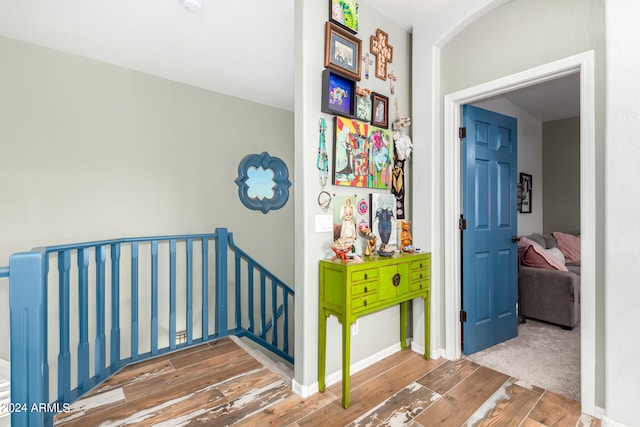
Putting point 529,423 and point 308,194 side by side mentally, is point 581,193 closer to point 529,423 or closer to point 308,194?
point 529,423

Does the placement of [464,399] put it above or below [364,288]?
below

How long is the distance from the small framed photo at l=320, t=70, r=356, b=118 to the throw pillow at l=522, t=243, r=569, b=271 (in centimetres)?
279

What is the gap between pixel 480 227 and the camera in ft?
8.74

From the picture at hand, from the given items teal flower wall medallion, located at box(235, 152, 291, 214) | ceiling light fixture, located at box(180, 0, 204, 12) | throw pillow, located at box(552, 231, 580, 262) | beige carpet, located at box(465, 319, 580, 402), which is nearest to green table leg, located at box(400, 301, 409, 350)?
beige carpet, located at box(465, 319, 580, 402)

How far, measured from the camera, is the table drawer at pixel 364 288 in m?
1.94

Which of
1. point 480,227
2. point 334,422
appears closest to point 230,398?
point 334,422

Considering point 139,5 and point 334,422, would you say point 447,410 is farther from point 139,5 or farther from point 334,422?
point 139,5

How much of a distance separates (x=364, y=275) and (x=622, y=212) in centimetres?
144

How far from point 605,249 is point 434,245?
3.50 ft

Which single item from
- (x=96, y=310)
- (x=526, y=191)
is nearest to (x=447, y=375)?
(x=96, y=310)

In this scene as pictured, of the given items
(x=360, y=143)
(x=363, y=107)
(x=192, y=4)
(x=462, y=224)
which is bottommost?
(x=462, y=224)

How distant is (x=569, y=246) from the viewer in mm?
4387

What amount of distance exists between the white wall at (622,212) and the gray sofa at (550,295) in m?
1.85

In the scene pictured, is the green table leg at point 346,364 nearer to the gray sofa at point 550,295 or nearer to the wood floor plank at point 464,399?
the wood floor plank at point 464,399
